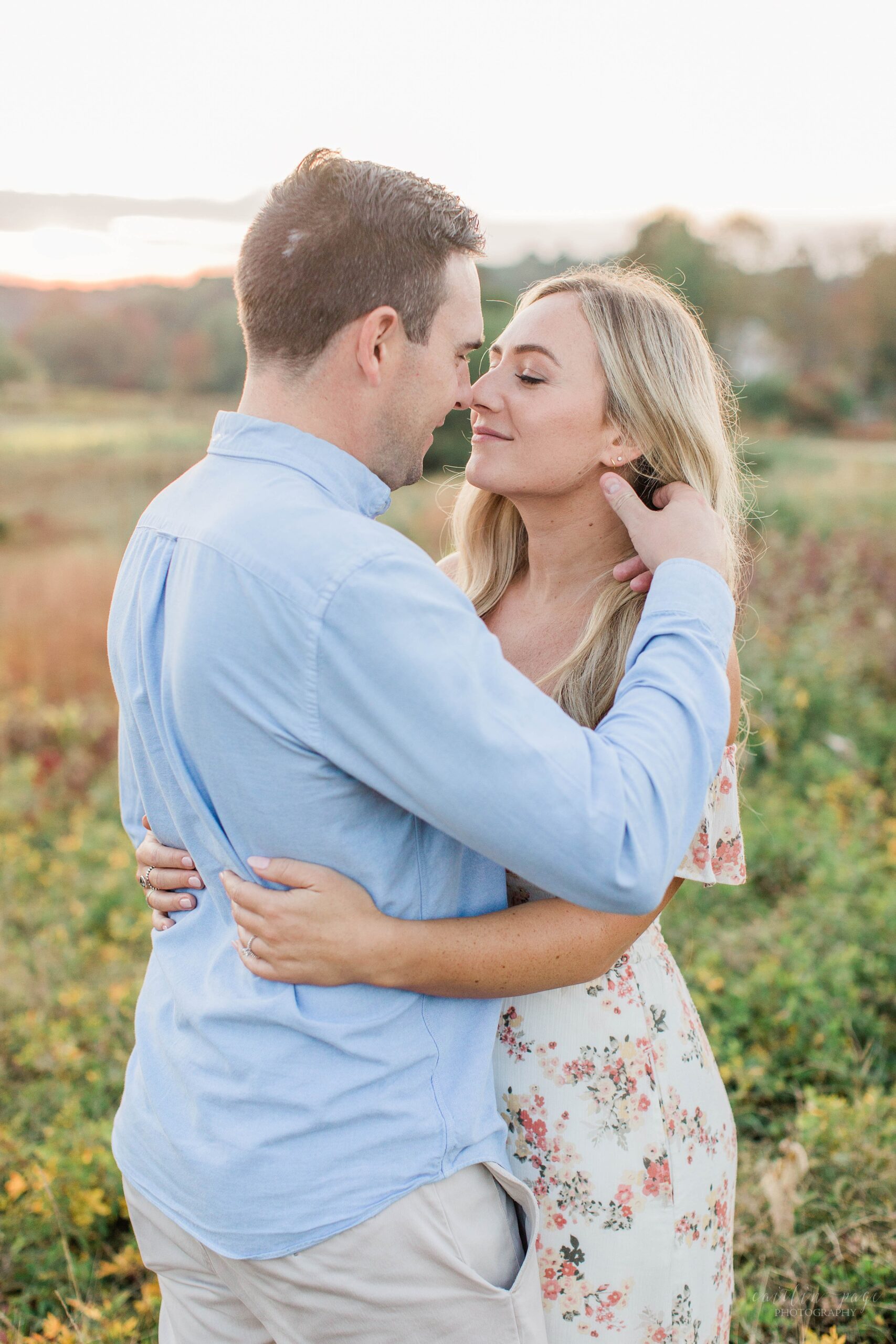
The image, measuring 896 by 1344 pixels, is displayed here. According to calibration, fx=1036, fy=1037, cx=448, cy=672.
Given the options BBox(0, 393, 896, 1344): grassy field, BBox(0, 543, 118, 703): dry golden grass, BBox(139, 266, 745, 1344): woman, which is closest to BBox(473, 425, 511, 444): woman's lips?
BBox(139, 266, 745, 1344): woman

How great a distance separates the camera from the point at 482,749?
1137mm

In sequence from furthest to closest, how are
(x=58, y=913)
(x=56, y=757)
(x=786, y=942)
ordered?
(x=56, y=757), (x=58, y=913), (x=786, y=942)

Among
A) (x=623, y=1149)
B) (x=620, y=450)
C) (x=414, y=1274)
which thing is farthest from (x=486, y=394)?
(x=414, y=1274)

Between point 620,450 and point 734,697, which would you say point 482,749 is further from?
point 620,450

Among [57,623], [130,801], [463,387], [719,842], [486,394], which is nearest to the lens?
[463,387]

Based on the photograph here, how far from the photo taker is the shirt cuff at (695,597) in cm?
147

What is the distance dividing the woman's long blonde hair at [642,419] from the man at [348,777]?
1.63ft

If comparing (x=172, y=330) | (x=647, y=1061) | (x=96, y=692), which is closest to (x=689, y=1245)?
(x=647, y=1061)

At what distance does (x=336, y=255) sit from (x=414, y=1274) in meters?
1.34

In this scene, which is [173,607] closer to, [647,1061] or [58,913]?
[647,1061]

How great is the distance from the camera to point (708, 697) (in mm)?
1331

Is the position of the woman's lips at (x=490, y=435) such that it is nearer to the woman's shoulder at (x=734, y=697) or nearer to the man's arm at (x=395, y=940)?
the woman's shoulder at (x=734, y=697)

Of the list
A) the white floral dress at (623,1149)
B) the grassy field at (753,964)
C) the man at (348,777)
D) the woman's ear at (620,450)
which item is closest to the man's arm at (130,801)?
the man at (348,777)

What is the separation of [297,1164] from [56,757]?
19.2 ft
